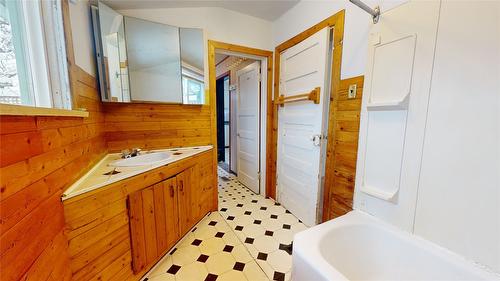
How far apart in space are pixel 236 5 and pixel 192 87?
3.35 ft

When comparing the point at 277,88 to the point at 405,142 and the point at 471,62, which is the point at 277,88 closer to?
the point at 405,142

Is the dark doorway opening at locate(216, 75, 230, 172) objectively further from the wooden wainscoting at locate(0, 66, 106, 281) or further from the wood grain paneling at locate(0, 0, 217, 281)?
the wooden wainscoting at locate(0, 66, 106, 281)

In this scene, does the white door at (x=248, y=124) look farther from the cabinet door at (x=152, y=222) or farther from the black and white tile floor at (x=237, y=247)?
the cabinet door at (x=152, y=222)

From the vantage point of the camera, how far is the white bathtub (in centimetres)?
96

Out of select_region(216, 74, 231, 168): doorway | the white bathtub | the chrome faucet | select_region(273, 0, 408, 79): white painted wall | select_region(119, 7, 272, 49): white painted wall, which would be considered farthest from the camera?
select_region(216, 74, 231, 168): doorway

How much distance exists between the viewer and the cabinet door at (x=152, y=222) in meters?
1.32

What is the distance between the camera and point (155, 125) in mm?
2088

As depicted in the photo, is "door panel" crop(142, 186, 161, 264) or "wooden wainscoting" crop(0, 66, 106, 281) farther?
"door panel" crop(142, 186, 161, 264)

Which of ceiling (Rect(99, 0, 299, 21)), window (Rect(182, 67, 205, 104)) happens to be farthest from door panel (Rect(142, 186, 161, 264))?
ceiling (Rect(99, 0, 299, 21))

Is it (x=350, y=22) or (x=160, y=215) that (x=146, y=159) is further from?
(x=350, y=22)

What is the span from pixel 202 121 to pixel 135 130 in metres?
0.70

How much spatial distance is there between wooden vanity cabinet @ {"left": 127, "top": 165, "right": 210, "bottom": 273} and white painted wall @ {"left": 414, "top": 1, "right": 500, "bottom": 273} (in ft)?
5.75

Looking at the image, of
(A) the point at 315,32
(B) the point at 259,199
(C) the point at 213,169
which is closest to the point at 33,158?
(C) the point at 213,169

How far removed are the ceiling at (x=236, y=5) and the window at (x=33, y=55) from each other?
819mm
